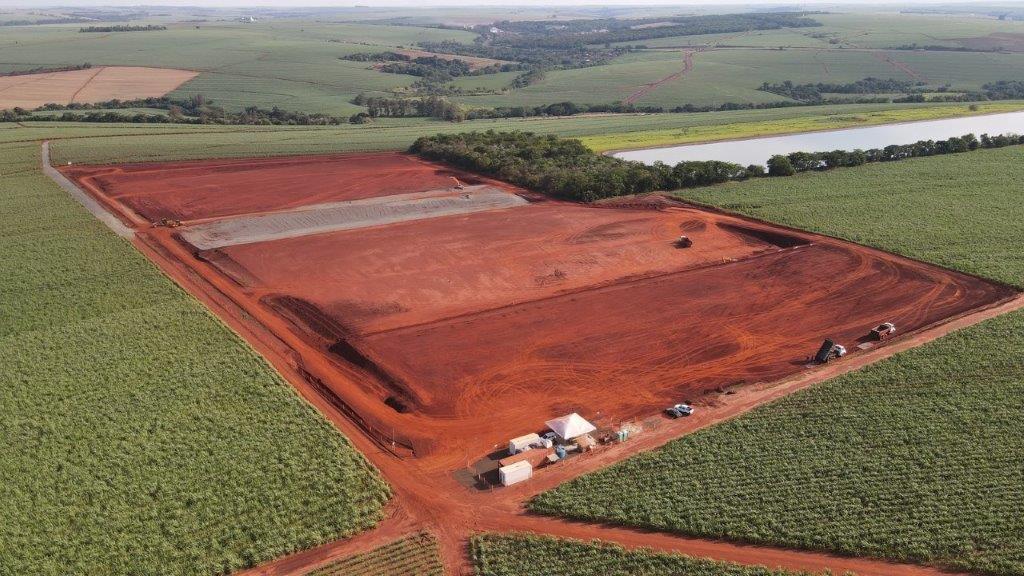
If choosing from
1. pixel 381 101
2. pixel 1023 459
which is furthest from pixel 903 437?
pixel 381 101

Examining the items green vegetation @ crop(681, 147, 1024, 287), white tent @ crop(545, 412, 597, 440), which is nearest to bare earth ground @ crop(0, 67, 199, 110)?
green vegetation @ crop(681, 147, 1024, 287)

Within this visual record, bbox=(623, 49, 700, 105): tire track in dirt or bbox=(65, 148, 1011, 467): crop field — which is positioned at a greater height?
bbox=(623, 49, 700, 105): tire track in dirt

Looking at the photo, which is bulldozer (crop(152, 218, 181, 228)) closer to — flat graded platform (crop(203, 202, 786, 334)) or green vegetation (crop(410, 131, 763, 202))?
flat graded platform (crop(203, 202, 786, 334))

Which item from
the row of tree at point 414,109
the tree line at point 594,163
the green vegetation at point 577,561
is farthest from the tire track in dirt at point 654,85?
the green vegetation at point 577,561

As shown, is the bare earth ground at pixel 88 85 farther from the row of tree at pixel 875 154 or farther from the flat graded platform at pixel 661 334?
the row of tree at pixel 875 154

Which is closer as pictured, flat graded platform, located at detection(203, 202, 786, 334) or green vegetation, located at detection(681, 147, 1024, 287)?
flat graded platform, located at detection(203, 202, 786, 334)

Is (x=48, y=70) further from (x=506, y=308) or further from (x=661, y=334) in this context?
(x=661, y=334)

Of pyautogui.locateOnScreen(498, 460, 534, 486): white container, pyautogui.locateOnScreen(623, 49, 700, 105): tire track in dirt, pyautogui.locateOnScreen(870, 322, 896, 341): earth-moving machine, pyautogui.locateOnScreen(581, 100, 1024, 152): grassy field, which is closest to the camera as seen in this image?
pyautogui.locateOnScreen(498, 460, 534, 486): white container
